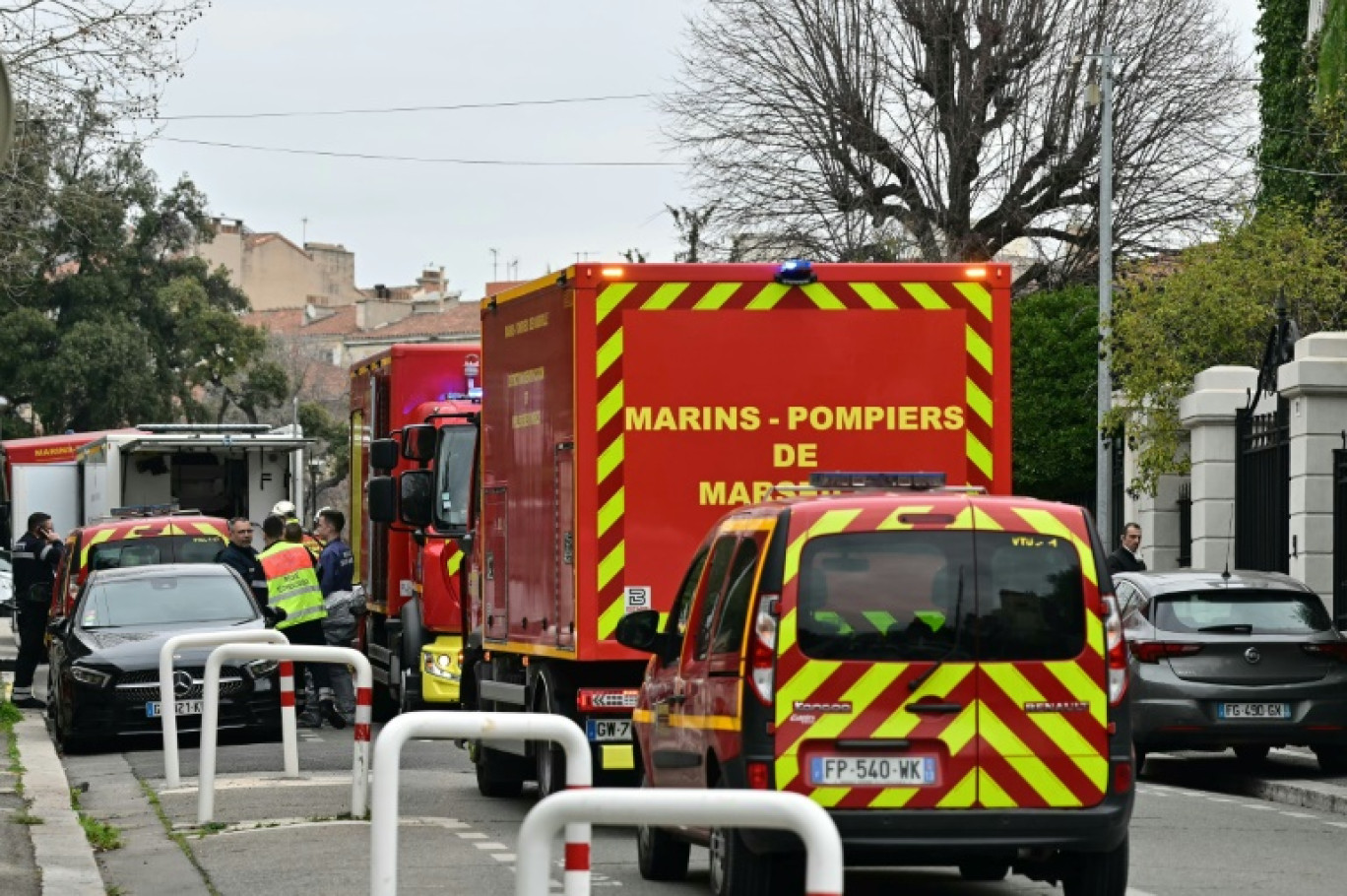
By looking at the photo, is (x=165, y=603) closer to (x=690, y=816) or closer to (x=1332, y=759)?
(x=1332, y=759)

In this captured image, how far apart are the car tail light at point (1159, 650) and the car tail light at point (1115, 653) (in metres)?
8.56

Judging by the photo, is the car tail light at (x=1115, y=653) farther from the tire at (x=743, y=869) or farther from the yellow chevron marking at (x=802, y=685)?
the tire at (x=743, y=869)

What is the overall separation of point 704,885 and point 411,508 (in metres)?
9.07

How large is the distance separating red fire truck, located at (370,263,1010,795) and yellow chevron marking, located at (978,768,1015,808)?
4.26 metres

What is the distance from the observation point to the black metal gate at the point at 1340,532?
23594 mm

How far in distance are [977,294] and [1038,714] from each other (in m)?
4.85

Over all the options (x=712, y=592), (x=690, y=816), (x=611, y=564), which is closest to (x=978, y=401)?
(x=611, y=564)

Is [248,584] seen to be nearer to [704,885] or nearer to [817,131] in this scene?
[704,885]

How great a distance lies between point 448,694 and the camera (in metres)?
21.5

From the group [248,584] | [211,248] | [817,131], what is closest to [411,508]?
[248,584]

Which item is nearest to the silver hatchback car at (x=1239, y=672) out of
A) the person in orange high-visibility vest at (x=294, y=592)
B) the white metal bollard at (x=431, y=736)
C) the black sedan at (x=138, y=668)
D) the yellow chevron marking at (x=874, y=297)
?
the yellow chevron marking at (x=874, y=297)

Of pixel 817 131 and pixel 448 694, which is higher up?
pixel 817 131

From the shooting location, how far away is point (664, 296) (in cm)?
1402

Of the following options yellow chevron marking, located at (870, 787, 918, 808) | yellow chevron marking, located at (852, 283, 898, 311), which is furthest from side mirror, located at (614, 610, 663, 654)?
yellow chevron marking, located at (852, 283, 898, 311)
